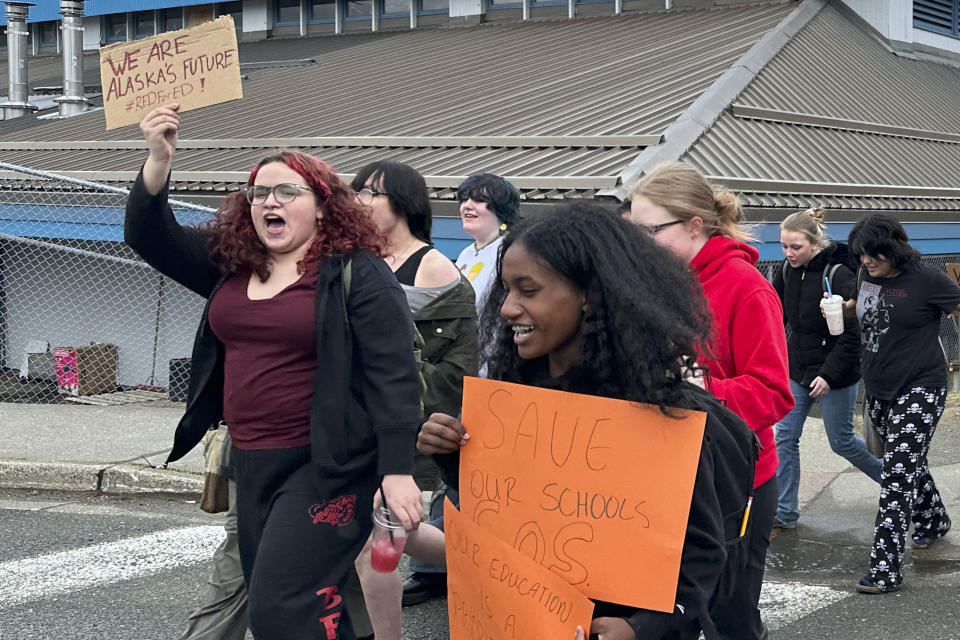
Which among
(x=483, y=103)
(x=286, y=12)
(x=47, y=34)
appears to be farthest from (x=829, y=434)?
(x=47, y=34)

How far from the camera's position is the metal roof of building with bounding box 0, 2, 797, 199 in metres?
10.9

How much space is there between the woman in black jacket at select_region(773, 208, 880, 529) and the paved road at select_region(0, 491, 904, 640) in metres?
0.66

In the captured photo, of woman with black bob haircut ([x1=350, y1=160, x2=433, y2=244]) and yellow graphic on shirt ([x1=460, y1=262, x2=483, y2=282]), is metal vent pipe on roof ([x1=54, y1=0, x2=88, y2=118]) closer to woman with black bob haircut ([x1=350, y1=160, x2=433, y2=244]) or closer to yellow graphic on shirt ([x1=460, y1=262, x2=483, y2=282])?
yellow graphic on shirt ([x1=460, y1=262, x2=483, y2=282])

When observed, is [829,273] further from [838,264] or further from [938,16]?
[938,16]

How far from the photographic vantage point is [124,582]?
5.72 meters

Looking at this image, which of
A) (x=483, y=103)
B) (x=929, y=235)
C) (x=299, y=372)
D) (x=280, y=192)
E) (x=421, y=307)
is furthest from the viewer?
(x=483, y=103)

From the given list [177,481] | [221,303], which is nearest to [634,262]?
[221,303]

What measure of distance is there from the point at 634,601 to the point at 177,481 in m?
5.85

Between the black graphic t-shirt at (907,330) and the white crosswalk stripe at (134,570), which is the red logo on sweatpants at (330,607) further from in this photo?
the black graphic t-shirt at (907,330)

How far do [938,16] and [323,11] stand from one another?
10.0 m

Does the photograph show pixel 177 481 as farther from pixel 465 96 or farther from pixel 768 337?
pixel 465 96

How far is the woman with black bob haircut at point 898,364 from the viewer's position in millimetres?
5695

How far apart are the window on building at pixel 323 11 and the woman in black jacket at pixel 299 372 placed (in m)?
17.2

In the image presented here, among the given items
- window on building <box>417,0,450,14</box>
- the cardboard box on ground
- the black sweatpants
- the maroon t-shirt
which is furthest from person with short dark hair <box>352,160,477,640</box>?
window on building <box>417,0,450,14</box>
